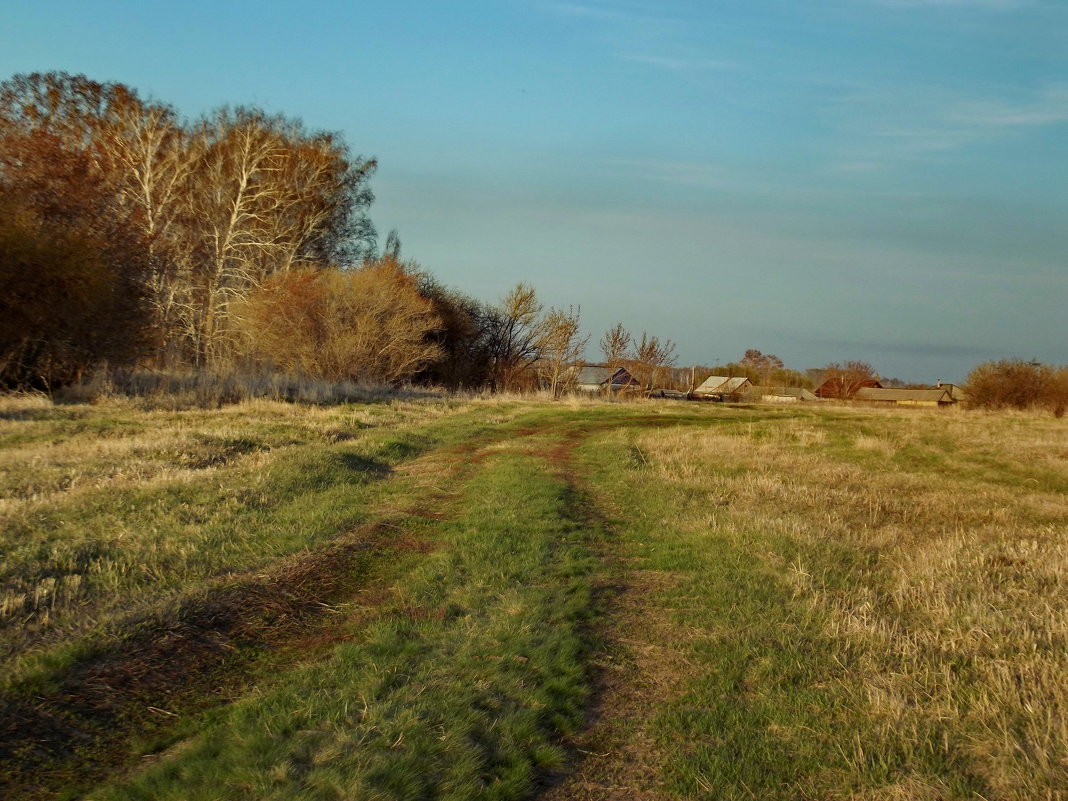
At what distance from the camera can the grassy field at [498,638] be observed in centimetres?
391

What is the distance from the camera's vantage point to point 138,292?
71.3 ft

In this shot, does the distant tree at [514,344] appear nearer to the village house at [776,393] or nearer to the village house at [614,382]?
the village house at [614,382]

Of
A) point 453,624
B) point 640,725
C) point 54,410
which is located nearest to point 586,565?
point 453,624

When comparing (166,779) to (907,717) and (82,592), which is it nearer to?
(82,592)

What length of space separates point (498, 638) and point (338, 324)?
32273mm

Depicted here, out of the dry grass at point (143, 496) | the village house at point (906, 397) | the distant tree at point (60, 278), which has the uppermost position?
the distant tree at point (60, 278)

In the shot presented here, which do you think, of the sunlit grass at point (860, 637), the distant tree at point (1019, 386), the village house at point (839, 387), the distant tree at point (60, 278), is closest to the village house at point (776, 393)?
the village house at point (839, 387)

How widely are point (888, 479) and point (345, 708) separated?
15.3 meters

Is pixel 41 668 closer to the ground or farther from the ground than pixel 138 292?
closer to the ground

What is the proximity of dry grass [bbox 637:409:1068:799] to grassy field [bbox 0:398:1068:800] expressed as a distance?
0.03 meters

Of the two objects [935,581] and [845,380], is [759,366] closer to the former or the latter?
[845,380]

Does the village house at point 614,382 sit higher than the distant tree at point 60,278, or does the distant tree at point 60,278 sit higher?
the distant tree at point 60,278

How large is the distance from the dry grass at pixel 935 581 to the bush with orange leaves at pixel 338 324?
20051mm

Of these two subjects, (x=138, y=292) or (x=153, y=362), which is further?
(x=153, y=362)
